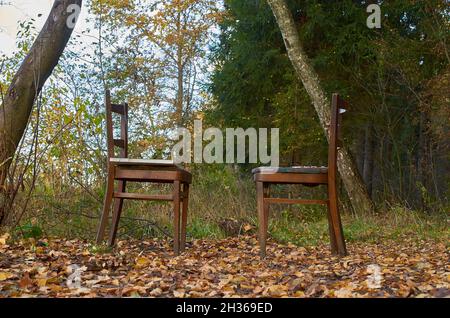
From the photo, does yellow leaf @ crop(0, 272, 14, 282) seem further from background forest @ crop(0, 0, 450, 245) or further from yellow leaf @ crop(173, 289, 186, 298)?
background forest @ crop(0, 0, 450, 245)

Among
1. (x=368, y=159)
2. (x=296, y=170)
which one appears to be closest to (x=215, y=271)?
(x=296, y=170)

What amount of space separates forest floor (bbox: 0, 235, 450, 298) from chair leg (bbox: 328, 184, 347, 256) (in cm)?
10

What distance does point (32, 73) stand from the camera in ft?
20.2

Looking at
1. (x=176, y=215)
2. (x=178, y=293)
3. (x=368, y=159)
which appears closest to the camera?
(x=178, y=293)

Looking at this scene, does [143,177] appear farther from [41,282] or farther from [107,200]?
[41,282]

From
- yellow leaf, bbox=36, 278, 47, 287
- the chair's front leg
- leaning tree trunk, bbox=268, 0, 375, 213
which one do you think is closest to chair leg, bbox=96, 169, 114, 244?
the chair's front leg

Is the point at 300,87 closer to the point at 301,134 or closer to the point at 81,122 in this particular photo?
the point at 301,134

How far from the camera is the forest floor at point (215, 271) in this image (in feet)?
9.90

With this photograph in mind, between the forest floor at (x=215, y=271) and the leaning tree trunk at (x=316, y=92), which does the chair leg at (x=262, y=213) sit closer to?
the forest floor at (x=215, y=271)

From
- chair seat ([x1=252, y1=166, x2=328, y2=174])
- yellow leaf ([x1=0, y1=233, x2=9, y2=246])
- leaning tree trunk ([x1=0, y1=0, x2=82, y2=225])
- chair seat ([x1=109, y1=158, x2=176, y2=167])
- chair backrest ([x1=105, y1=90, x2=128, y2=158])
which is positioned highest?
leaning tree trunk ([x1=0, y1=0, x2=82, y2=225])

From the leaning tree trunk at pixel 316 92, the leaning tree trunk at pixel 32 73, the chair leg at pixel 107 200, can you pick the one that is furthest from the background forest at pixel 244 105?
the chair leg at pixel 107 200

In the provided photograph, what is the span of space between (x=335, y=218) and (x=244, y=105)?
7422mm

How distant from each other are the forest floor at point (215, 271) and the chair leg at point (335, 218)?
10cm

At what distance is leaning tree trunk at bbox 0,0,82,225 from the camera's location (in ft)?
19.6
